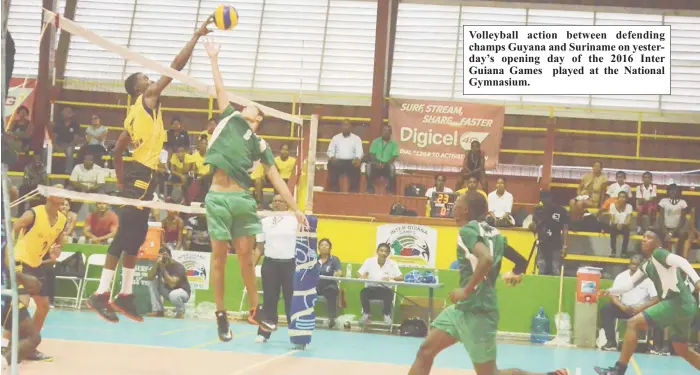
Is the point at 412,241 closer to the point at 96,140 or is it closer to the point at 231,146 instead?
the point at 96,140

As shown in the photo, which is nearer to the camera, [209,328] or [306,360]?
[306,360]

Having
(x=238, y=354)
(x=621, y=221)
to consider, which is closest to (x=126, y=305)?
(x=238, y=354)

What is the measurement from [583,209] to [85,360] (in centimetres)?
1162

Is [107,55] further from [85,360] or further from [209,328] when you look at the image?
[85,360]

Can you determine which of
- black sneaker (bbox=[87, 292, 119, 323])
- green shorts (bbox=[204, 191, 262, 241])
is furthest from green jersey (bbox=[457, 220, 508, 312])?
black sneaker (bbox=[87, 292, 119, 323])

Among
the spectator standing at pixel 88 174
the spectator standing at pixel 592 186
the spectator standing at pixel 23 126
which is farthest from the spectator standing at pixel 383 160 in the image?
the spectator standing at pixel 23 126

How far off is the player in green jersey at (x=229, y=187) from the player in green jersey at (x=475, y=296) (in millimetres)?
1954

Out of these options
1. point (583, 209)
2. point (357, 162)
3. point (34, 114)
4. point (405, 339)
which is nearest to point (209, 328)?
point (405, 339)

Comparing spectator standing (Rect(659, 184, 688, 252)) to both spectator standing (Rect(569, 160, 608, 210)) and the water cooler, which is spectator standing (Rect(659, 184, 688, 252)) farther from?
the water cooler

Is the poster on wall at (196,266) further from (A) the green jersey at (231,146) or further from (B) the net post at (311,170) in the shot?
(A) the green jersey at (231,146)

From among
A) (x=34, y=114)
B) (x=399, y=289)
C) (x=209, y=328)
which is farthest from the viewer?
(x=34, y=114)

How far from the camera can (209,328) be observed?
13.9 m

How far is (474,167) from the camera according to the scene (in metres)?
18.7

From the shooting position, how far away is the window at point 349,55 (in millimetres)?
21453
